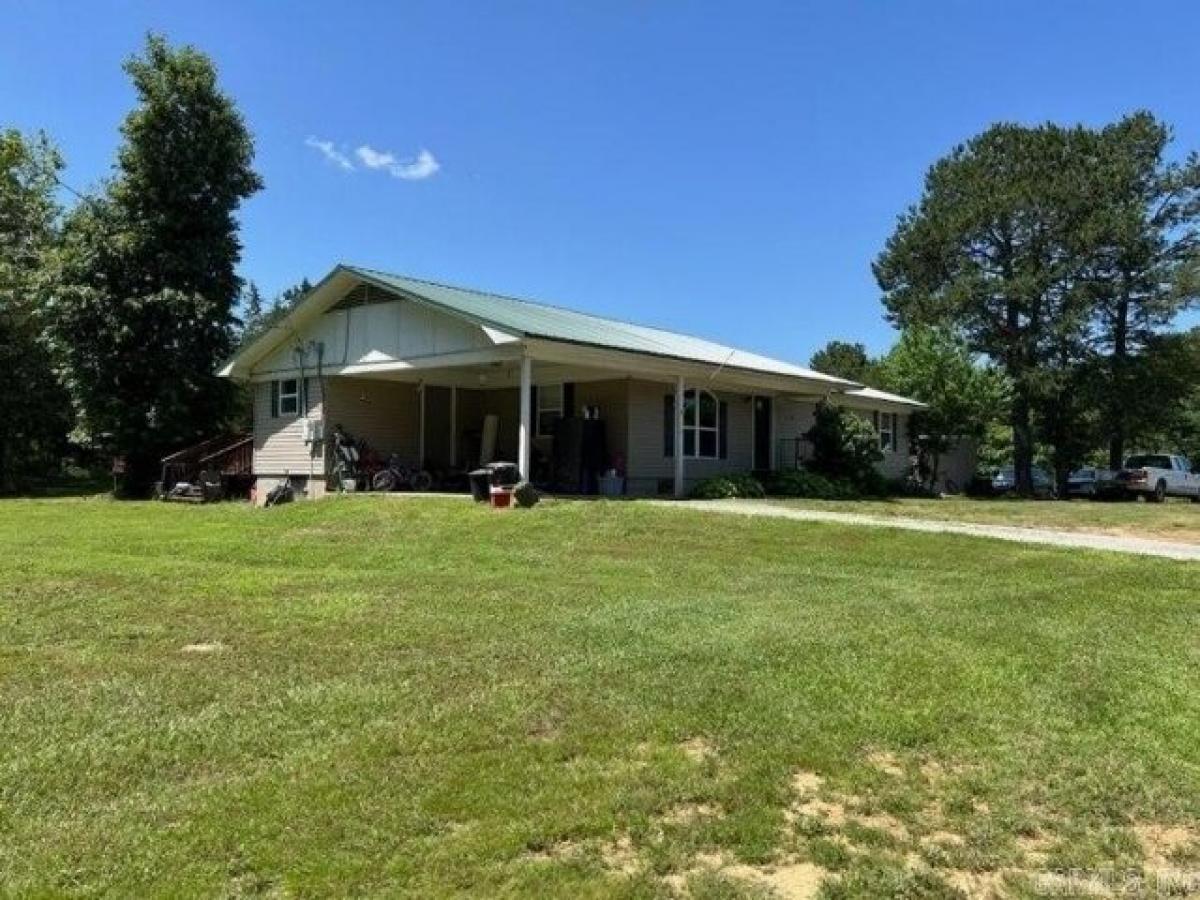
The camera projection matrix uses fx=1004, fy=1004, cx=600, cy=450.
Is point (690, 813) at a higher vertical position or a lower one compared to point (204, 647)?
lower

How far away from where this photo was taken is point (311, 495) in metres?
20.8

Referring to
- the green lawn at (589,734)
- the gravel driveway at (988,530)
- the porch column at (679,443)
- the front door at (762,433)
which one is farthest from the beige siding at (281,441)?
the green lawn at (589,734)

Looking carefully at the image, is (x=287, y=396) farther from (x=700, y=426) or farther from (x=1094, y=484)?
(x=1094, y=484)

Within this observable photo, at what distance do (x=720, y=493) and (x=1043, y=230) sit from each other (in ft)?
77.3

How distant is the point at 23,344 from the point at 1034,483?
3413 centimetres

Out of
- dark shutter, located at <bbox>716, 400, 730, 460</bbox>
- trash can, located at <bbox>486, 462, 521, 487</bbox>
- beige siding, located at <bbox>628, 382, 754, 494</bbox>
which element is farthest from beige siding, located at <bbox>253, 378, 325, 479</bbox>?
dark shutter, located at <bbox>716, 400, 730, 460</bbox>

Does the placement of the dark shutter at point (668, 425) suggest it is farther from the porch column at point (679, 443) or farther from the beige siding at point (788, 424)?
the beige siding at point (788, 424)

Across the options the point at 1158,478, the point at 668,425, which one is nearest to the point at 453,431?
the point at 668,425

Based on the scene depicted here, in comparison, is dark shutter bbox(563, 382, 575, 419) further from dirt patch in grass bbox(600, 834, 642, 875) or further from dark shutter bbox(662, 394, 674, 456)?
dirt patch in grass bbox(600, 834, 642, 875)

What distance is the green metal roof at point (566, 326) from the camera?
17344 mm

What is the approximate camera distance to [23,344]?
28203mm

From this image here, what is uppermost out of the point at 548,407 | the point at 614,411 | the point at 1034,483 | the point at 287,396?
the point at 287,396

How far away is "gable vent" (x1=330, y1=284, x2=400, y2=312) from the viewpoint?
19.8 m

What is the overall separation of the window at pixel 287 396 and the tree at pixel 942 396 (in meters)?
18.8
